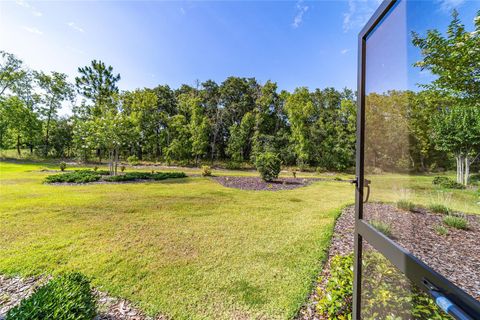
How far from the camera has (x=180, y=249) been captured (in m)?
3.34

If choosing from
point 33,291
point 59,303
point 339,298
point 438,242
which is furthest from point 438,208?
point 33,291

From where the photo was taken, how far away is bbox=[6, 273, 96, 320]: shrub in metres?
1.37

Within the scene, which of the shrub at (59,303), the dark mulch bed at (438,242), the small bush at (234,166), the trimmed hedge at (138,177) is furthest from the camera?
the small bush at (234,166)

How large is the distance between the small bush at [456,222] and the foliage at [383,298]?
40cm

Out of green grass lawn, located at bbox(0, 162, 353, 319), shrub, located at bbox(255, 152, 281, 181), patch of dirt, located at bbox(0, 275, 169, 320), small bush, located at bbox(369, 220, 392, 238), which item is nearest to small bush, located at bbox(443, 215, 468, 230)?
small bush, located at bbox(369, 220, 392, 238)

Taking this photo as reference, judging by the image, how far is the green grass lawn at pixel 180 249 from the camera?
226 cm

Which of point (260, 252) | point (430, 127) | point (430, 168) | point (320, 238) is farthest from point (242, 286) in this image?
point (430, 127)

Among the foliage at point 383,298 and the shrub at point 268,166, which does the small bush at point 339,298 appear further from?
the shrub at point 268,166

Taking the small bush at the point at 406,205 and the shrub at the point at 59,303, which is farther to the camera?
the shrub at the point at 59,303

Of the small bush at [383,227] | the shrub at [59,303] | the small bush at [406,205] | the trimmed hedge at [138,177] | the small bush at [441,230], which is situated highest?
the small bush at [406,205]

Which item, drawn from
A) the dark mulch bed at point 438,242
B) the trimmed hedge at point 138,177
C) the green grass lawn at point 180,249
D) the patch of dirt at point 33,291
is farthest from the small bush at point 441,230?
the trimmed hedge at point 138,177

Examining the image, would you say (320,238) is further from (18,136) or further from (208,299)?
(18,136)

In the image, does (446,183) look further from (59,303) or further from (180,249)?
(180,249)

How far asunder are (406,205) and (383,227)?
213mm
